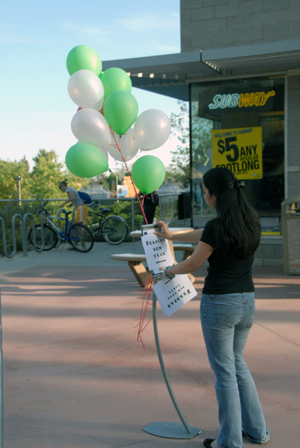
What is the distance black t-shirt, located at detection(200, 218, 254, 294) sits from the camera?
314cm

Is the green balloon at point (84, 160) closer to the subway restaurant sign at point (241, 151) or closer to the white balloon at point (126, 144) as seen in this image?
the white balloon at point (126, 144)

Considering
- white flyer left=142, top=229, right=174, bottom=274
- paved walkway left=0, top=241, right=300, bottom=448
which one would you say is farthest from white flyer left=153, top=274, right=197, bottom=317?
paved walkway left=0, top=241, right=300, bottom=448

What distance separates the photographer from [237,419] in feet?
10.3

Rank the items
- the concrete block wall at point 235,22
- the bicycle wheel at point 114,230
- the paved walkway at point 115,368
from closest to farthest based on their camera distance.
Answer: the paved walkway at point 115,368, the concrete block wall at point 235,22, the bicycle wheel at point 114,230

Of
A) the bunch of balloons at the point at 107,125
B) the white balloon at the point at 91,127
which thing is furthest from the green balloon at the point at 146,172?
the white balloon at the point at 91,127

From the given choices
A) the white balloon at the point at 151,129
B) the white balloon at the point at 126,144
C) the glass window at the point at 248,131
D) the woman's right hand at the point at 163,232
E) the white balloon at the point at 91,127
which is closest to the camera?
A: the woman's right hand at the point at 163,232

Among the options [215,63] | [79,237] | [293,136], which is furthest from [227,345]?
[79,237]

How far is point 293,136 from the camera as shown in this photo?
10.6 m

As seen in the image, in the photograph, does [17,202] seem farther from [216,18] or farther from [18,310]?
[18,310]

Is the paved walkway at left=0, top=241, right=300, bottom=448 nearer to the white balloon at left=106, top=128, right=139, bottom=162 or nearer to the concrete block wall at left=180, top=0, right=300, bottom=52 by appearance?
the white balloon at left=106, top=128, right=139, bottom=162

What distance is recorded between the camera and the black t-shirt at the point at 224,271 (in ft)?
10.3

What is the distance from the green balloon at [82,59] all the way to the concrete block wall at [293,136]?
6218 mm

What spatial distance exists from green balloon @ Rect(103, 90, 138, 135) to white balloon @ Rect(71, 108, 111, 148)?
0.09 meters

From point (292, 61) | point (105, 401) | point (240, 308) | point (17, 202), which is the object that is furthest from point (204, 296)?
point (17, 202)
